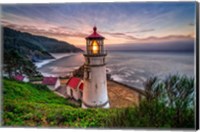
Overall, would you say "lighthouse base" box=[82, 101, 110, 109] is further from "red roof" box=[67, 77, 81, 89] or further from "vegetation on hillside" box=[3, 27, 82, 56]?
"vegetation on hillside" box=[3, 27, 82, 56]

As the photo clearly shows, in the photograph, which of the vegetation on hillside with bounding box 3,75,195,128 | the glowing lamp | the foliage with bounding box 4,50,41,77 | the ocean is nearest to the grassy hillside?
the vegetation on hillside with bounding box 3,75,195,128

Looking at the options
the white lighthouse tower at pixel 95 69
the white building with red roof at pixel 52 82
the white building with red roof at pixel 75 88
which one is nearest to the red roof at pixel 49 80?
the white building with red roof at pixel 52 82

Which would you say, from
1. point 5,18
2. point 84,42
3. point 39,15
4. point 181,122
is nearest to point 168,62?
point 181,122

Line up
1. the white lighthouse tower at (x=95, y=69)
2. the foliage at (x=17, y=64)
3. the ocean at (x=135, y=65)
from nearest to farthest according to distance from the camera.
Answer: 1. the ocean at (x=135, y=65)
2. the white lighthouse tower at (x=95, y=69)
3. the foliage at (x=17, y=64)

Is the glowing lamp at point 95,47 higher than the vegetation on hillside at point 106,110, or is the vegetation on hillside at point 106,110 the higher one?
the glowing lamp at point 95,47

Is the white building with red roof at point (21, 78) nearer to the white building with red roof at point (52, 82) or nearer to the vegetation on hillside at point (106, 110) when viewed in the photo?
the vegetation on hillside at point (106, 110)

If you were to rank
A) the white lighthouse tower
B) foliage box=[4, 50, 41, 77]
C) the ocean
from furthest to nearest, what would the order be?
foliage box=[4, 50, 41, 77] < the white lighthouse tower < the ocean
